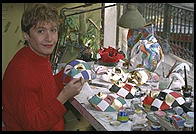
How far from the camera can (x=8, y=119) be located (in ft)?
4.90

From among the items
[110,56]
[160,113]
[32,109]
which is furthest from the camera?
[110,56]

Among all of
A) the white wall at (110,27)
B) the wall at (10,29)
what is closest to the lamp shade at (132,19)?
the white wall at (110,27)

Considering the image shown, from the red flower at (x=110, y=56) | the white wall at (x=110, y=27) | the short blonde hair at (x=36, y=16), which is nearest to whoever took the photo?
the short blonde hair at (x=36, y=16)

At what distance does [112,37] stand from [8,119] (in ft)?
5.32

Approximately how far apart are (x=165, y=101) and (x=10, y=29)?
7.35 ft

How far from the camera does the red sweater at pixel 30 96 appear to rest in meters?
1.33

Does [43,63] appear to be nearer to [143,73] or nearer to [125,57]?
[143,73]

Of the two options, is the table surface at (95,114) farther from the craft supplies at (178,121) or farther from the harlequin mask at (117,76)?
the craft supplies at (178,121)

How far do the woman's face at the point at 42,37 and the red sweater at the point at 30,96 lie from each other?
3cm

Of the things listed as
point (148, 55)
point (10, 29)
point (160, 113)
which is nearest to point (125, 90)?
point (160, 113)

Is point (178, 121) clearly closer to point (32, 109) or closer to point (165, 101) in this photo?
point (165, 101)

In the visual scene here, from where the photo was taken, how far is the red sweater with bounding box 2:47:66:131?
133cm

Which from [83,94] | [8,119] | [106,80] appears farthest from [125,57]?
[8,119]

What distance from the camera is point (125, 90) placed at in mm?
1803
